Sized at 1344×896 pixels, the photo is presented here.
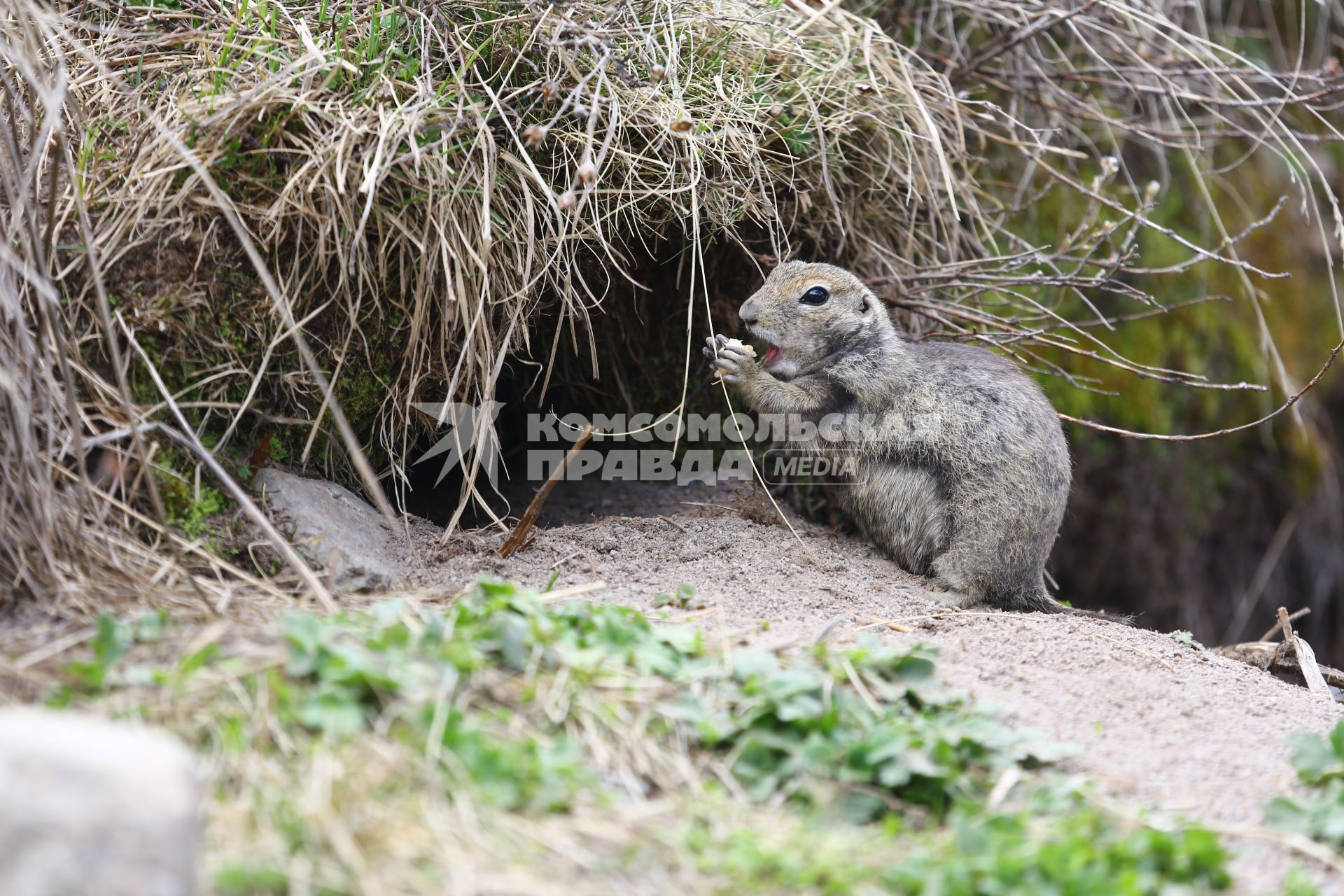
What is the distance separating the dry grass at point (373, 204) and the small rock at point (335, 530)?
14cm

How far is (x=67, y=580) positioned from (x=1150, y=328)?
5608mm

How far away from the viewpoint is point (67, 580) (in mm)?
2586

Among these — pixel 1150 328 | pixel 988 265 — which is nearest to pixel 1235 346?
pixel 1150 328

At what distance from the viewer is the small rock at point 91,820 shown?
1.57 meters

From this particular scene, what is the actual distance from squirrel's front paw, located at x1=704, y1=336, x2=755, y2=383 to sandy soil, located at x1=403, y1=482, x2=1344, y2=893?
59 centimetres

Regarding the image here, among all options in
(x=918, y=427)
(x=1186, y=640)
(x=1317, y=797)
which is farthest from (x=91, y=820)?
(x=1186, y=640)

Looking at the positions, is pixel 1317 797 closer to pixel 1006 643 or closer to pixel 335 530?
pixel 1006 643

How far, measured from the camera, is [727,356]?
4.08m

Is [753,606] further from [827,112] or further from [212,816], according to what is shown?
[827,112]

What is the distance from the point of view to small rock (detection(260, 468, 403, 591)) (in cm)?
324
